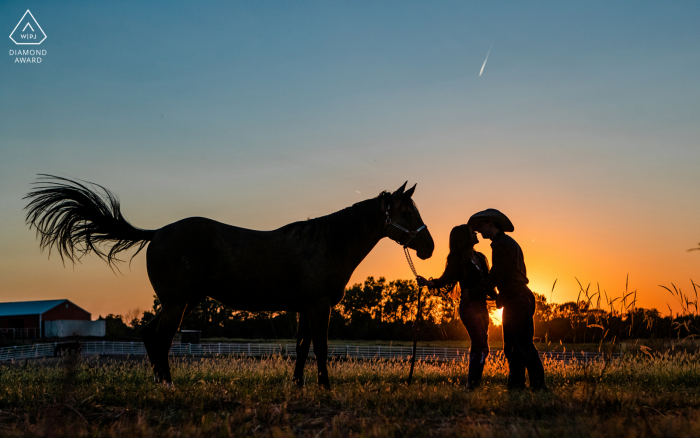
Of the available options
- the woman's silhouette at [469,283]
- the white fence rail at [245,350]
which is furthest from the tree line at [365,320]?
the woman's silhouette at [469,283]

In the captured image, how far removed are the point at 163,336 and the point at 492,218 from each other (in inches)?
184

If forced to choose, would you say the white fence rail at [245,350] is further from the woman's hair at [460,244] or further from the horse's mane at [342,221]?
the woman's hair at [460,244]

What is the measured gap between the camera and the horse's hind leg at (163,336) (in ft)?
22.9

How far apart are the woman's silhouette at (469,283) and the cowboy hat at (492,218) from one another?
0.14 metres

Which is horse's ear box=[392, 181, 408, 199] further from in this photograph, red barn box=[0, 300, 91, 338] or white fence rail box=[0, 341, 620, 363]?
red barn box=[0, 300, 91, 338]

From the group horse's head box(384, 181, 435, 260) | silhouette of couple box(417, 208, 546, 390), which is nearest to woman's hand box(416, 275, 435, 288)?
silhouette of couple box(417, 208, 546, 390)

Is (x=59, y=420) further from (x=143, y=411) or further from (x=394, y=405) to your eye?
(x=394, y=405)

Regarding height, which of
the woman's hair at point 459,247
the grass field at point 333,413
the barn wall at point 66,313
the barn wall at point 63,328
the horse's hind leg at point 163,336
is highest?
the woman's hair at point 459,247

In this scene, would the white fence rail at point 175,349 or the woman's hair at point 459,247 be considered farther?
the white fence rail at point 175,349

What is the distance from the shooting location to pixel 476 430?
3.75 meters

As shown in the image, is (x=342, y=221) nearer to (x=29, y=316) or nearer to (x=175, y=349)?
(x=175, y=349)

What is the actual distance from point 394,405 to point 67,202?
5.58 meters

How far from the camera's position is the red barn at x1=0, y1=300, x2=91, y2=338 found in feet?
204

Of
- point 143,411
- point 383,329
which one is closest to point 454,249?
point 143,411
